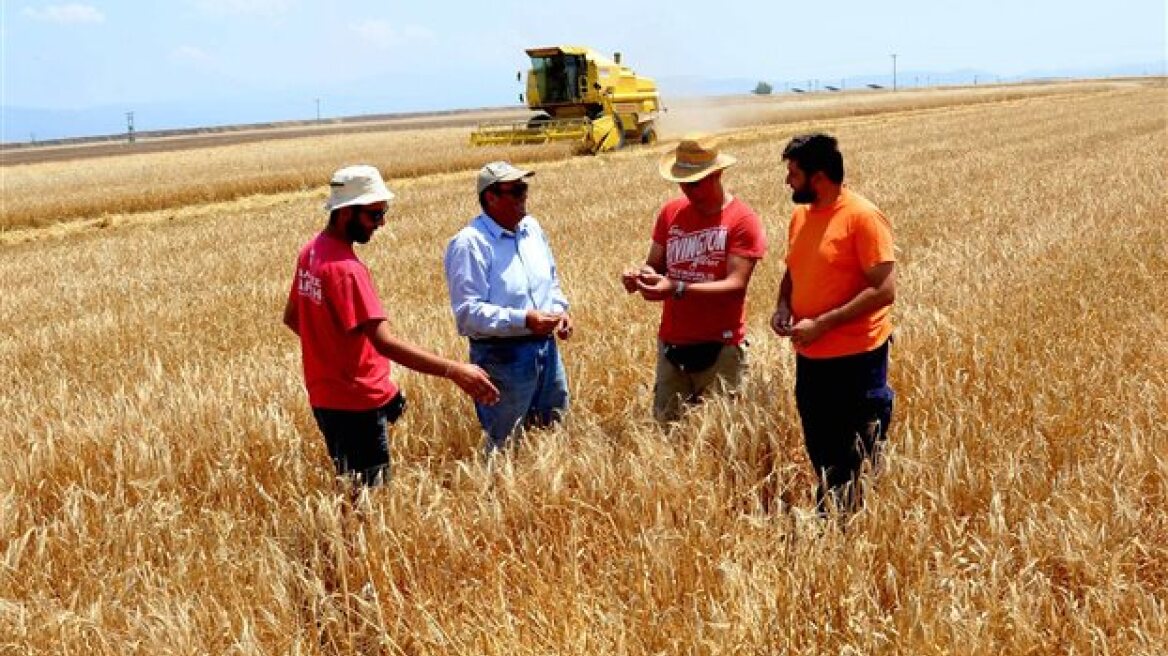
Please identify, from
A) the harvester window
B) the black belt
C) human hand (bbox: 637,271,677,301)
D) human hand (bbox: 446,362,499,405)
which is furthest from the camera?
the harvester window

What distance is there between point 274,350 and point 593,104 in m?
25.6

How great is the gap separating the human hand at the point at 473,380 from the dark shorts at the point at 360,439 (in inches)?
13.9

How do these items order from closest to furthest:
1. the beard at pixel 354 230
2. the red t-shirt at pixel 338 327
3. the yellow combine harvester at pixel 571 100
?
1. the red t-shirt at pixel 338 327
2. the beard at pixel 354 230
3. the yellow combine harvester at pixel 571 100

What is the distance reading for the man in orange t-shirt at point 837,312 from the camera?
3.81m

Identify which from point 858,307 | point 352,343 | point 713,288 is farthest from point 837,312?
point 352,343

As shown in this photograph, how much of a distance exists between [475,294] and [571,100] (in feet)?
92.3

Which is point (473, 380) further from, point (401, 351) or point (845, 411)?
point (845, 411)

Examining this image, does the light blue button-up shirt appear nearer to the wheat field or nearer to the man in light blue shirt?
the man in light blue shirt

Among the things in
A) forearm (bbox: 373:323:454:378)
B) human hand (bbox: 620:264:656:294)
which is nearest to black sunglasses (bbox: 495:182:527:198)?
human hand (bbox: 620:264:656:294)

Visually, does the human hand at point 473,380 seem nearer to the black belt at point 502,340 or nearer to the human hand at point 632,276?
the black belt at point 502,340

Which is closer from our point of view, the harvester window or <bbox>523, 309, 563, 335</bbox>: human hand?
<bbox>523, 309, 563, 335</bbox>: human hand

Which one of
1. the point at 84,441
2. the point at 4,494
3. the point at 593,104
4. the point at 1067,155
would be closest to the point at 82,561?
the point at 4,494

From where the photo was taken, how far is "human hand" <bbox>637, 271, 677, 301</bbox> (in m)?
4.42

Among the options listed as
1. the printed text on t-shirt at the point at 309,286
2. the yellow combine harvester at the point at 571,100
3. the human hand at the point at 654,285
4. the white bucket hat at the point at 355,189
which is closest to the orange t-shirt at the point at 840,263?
the human hand at the point at 654,285
